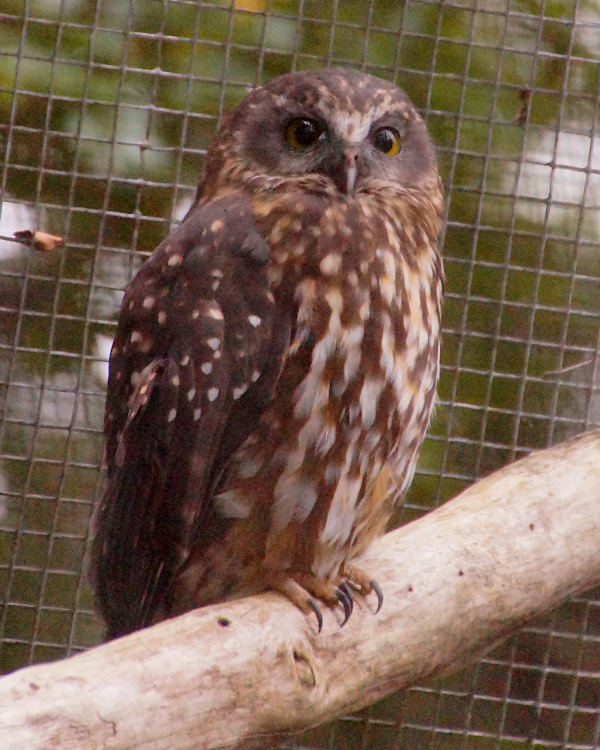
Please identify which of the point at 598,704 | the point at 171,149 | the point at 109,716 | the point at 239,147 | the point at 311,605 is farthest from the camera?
the point at 598,704

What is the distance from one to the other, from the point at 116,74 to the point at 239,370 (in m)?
1.32

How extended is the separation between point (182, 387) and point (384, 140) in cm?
67

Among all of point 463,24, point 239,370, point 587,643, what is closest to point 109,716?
point 239,370

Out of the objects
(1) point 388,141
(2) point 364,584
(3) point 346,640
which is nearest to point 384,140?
(1) point 388,141

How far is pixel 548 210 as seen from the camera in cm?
272

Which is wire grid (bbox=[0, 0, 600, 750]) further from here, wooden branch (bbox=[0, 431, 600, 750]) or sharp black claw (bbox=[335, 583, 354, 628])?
sharp black claw (bbox=[335, 583, 354, 628])

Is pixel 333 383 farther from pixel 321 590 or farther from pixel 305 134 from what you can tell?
pixel 305 134

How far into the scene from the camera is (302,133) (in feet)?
6.47

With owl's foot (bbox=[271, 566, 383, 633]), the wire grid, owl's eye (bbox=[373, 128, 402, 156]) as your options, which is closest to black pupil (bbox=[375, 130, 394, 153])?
owl's eye (bbox=[373, 128, 402, 156])

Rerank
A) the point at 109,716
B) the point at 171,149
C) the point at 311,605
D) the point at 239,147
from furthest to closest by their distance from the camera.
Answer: the point at 171,149 < the point at 239,147 < the point at 311,605 < the point at 109,716

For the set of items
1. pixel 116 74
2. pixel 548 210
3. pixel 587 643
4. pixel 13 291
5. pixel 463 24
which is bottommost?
pixel 587 643

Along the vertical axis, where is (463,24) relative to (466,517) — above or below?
above

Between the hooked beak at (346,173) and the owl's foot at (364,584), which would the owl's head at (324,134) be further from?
the owl's foot at (364,584)

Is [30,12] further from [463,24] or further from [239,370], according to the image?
[239,370]
